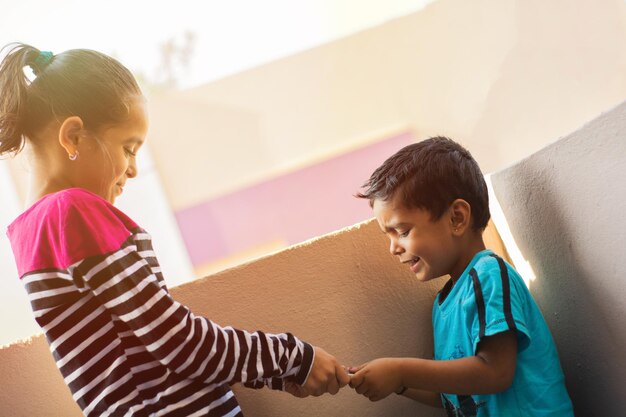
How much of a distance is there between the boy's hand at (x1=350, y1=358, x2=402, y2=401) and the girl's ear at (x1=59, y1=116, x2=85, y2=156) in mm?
633

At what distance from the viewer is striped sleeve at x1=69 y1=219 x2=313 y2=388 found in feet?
2.79

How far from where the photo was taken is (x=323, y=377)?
1000 millimetres

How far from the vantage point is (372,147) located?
23.5ft

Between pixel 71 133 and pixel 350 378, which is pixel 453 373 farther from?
pixel 71 133

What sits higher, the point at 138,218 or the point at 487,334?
the point at 138,218

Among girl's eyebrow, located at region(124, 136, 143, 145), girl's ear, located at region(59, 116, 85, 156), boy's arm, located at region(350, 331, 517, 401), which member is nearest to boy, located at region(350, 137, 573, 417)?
boy's arm, located at region(350, 331, 517, 401)

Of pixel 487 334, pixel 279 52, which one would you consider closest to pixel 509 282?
pixel 487 334

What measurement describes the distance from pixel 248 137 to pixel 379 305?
19.8 feet

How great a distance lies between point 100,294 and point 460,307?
64 centimetres

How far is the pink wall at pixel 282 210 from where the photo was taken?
6.82 meters

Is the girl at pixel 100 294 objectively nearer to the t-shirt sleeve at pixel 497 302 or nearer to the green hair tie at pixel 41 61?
the green hair tie at pixel 41 61

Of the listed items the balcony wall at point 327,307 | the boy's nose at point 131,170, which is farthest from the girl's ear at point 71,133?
the balcony wall at point 327,307

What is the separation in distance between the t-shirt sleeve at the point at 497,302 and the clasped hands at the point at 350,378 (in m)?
0.17

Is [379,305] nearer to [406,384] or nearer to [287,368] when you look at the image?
[406,384]
